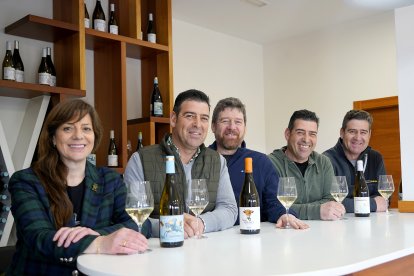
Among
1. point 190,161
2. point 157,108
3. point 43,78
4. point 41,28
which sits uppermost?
point 41,28

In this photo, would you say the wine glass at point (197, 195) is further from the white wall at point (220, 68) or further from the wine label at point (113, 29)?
the white wall at point (220, 68)

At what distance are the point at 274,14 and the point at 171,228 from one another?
3488 millimetres

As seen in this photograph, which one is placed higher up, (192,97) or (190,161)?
(192,97)

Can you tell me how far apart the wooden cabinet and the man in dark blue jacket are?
1081 mm

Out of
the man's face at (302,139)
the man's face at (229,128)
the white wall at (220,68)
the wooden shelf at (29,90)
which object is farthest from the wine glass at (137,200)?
the white wall at (220,68)

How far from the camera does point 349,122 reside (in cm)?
290

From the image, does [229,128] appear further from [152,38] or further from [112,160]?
[152,38]

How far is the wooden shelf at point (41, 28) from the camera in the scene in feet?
9.12

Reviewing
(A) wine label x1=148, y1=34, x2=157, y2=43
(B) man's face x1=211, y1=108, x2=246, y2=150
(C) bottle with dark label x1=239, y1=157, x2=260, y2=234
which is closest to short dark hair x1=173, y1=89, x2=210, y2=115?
(B) man's face x1=211, y1=108, x2=246, y2=150

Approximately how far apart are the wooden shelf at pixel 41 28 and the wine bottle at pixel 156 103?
822mm

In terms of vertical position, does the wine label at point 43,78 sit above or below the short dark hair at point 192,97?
above

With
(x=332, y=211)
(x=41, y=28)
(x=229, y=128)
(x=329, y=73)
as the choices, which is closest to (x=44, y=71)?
(x=41, y=28)

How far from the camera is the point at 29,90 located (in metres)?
2.72

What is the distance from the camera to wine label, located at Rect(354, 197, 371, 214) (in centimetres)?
200
